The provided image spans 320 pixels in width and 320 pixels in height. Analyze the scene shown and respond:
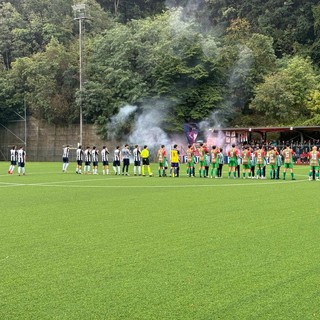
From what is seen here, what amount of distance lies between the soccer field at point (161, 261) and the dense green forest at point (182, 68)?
110 ft

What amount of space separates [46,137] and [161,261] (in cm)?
4811

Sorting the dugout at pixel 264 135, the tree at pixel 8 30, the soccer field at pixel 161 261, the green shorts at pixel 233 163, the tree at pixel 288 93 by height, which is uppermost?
the tree at pixel 8 30

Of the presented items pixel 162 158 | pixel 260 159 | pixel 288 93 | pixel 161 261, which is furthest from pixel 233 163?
pixel 288 93

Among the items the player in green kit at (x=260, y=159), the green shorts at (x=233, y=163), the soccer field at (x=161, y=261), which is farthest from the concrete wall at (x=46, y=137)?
the soccer field at (x=161, y=261)

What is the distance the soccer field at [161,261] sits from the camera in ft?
17.2

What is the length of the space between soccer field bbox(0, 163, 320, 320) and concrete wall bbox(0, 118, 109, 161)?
124ft

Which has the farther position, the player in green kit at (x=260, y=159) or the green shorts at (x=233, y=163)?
the green shorts at (x=233, y=163)

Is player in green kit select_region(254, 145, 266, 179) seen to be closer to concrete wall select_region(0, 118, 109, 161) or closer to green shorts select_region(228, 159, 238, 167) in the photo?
green shorts select_region(228, 159, 238, 167)

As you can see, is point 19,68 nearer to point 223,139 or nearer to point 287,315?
point 223,139

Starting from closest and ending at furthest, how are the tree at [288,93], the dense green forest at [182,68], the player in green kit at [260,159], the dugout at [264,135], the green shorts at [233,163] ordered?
the player in green kit at [260,159] < the green shorts at [233,163] < the dugout at [264,135] < the tree at [288,93] < the dense green forest at [182,68]

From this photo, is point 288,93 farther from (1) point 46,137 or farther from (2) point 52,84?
(1) point 46,137

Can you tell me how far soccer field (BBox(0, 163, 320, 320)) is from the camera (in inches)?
206

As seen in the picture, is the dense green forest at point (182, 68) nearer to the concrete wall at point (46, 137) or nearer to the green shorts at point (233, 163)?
the concrete wall at point (46, 137)

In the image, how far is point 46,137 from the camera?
53.8 m
